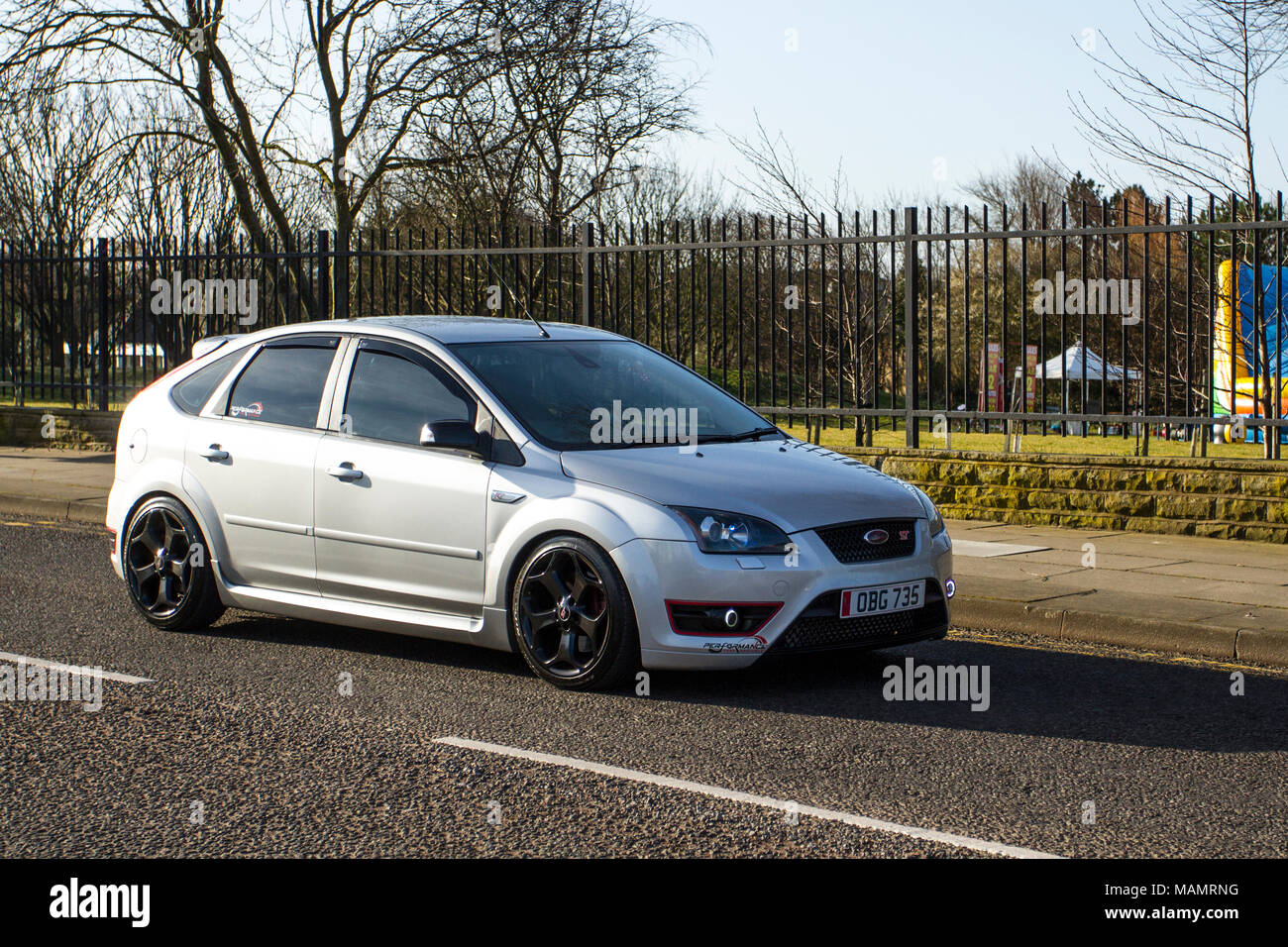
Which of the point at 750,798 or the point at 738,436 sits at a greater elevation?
the point at 738,436

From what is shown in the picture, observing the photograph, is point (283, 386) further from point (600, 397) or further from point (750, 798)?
point (750, 798)

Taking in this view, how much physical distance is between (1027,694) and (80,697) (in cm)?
406

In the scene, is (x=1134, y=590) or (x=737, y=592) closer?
(x=737, y=592)

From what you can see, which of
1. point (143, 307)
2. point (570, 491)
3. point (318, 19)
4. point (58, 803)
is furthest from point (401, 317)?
point (318, 19)

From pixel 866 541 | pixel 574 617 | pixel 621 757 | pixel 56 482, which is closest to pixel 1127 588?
pixel 866 541

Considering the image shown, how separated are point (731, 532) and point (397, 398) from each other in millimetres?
1955

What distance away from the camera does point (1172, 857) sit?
430 cm

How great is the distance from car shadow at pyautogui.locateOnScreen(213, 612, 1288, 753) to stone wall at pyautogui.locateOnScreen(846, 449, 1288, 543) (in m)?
4.14

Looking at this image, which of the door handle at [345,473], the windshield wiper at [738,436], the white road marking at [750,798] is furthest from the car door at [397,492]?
the white road marking at [750,798]

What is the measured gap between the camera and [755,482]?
6410 millimetres

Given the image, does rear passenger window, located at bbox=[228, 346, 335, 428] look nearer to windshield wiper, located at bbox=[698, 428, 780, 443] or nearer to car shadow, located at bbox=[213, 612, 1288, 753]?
car shadow, located at bbox=[213, 612, 1288, 753]

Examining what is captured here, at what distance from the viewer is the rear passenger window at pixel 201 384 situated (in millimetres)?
8055

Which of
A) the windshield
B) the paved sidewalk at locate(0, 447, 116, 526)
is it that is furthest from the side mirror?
the paved sidewalk at locate(0, 447, 116, 526)

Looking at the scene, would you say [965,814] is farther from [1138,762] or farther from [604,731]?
[604,731]
